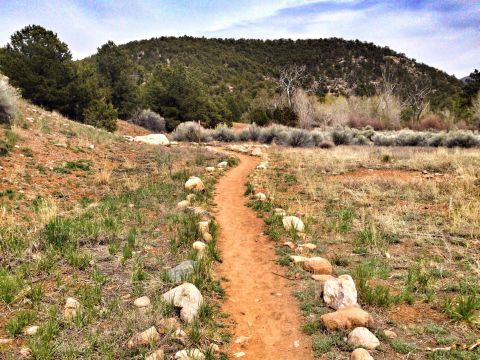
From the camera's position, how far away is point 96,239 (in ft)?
22.3

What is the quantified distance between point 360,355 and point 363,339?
0.31 meters

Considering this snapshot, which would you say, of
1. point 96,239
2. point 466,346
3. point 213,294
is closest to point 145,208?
point 96,239

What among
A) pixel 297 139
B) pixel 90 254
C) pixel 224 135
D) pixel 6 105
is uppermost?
pixel 6 105

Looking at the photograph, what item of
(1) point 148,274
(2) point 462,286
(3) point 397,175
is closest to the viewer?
(2) point 462,286

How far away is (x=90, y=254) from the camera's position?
6129 mm

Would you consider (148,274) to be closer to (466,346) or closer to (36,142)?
(466,346)

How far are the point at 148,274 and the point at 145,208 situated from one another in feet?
12.4

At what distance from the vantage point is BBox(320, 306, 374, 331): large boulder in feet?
14.7

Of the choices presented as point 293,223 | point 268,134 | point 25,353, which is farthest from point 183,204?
point 268,134

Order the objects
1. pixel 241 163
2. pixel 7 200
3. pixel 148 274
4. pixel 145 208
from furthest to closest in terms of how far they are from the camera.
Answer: pixel 241 163 → pixel 145 208 → pixel 7 200 → pixel 148 274

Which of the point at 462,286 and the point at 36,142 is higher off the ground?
the point at 36,142

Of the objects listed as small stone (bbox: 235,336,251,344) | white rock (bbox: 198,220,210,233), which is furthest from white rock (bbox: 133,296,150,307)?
white rock (bbox: 198,220,210,233)

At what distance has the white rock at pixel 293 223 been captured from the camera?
26.0 ft

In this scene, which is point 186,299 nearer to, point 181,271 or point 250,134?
point 181,271
